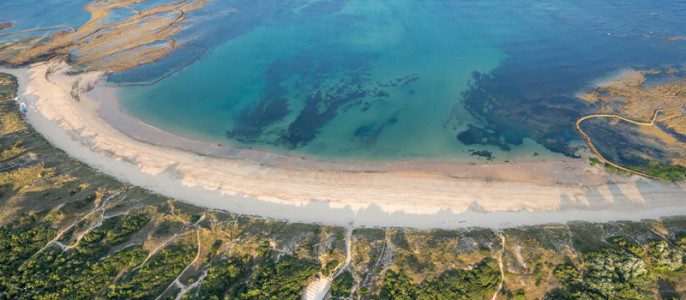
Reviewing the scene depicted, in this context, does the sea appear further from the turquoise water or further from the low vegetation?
the low vegetation

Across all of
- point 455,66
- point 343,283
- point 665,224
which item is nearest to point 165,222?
point 343,283

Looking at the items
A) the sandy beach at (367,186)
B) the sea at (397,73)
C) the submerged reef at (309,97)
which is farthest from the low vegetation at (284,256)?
the submerged reef at (309,97)

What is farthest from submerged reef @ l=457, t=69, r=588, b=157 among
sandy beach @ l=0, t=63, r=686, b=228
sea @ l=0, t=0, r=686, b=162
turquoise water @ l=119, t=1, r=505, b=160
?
sandy beach @ l=0, t=63, r=686, b=228

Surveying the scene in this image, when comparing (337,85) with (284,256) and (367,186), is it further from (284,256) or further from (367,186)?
(284,256)

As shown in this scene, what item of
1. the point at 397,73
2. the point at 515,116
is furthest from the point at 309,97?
the point at 515,116

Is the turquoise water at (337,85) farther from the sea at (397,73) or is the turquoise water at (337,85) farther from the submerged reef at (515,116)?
the submerged reef at (515,116)

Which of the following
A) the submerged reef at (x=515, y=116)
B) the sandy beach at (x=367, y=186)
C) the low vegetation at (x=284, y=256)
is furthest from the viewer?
the submerged reef at (x=515, y=116)
